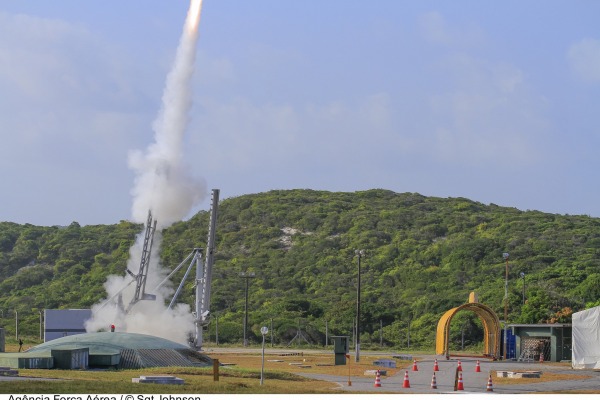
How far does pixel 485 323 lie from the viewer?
225 ft

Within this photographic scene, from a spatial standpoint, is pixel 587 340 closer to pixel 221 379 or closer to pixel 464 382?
pixel 464 382

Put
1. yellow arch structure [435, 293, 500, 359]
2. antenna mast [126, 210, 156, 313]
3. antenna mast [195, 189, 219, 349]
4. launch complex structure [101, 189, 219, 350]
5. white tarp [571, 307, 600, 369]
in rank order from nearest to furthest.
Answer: white tarp [571, 307, 600, 369] → yellow arch structure [435, 293, 500, 359] → antenna mast [195, 189, 219, 349] → launch complex structure [101, 189, 219, 350] → antenna mast [126, 210, 156, 313]

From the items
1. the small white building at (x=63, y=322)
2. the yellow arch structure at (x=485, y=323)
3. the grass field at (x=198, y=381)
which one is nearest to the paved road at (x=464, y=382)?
the grass field at (x=198, y=381)

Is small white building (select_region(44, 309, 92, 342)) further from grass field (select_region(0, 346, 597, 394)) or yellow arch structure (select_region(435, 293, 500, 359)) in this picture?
yellow arch structure (select_region(435, 293, 500, 359))

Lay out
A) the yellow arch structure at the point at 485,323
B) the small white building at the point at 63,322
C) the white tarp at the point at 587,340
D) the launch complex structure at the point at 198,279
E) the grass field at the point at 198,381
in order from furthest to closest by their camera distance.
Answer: the small white building at the point at 63,322 < the launch complex structure at the point at 198,279 < the yellow arch structure at the point at 485,323 < the white tarp at the point at 587,340 < the grass field at the point at 198,381

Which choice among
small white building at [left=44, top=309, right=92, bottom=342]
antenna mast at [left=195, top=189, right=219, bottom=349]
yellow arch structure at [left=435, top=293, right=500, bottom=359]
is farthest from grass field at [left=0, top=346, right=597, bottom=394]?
small white building at [left=44, top=309, right=92, bottom=342]

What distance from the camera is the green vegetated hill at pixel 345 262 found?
96.9 m

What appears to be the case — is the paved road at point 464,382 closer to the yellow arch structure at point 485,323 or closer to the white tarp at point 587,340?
the white tarp at point 587,340

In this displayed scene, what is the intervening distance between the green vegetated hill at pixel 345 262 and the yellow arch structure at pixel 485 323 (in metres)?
6.31

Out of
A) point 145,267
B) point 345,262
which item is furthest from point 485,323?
point 345,262

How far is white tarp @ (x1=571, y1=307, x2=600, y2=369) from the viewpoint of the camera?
57.9 metres

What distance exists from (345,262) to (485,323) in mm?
59428

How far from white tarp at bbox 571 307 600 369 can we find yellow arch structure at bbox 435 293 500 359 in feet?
23.9

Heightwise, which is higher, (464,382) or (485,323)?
(485,323)
